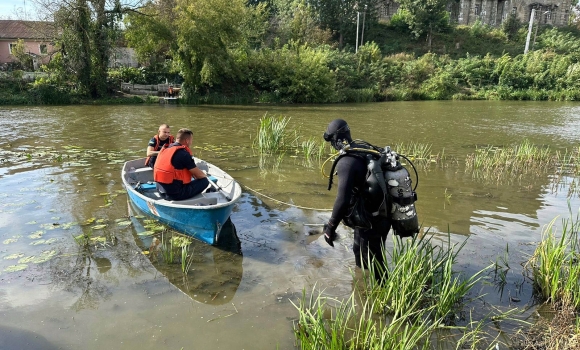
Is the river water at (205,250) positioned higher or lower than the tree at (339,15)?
lower

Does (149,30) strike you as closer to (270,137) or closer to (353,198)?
(270,137)

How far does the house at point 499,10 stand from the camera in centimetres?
5628

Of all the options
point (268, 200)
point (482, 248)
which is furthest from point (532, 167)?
point (268, 200)

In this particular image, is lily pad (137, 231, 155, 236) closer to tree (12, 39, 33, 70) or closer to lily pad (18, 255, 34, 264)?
lily pad (18, 255, 34, 264)

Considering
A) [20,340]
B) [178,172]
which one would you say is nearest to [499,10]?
[178,172]

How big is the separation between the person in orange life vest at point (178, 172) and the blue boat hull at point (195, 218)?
28 centimetres

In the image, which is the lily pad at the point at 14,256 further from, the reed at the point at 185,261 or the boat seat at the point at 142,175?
the boat seat at the point at 142,175

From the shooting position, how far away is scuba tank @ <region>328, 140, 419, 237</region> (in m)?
3.68

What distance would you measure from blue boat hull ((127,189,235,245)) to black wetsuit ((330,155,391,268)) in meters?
1.81

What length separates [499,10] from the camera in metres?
58.6

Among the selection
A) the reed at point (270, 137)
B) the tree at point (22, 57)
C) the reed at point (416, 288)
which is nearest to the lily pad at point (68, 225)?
the reed at point (416, 288)

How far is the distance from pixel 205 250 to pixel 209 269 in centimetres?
53

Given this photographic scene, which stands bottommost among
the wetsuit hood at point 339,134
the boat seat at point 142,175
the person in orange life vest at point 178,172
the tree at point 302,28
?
the boat seat at point 142,175

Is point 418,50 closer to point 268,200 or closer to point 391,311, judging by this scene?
point 268,200
